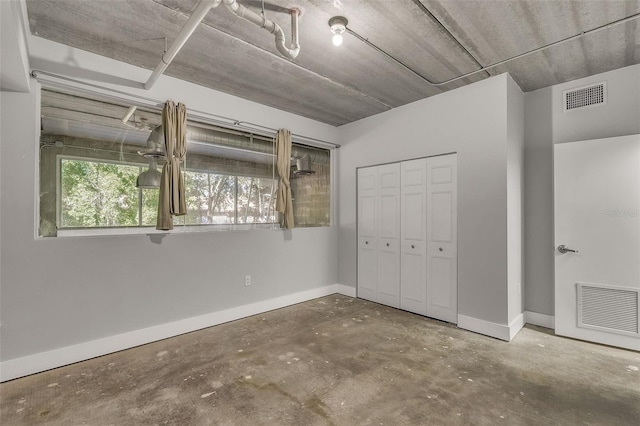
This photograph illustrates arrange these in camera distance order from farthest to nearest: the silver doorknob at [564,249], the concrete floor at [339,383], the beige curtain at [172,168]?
the silver doorknob at [564,249] < the beige curtain at [172,168] < the concrete floor at [339,383]

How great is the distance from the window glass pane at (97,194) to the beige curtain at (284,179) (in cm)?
177

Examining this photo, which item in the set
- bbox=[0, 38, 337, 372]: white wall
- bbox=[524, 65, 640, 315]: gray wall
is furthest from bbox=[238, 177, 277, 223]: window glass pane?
bbox=[524, 65, 640, 315]: gray wall

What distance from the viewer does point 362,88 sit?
363cm

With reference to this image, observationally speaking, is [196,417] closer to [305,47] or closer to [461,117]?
[305,47]

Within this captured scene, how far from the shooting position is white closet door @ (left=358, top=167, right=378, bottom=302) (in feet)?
15.0

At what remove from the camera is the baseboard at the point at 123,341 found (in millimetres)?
2457

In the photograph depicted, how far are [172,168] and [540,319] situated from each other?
→ 467 cm

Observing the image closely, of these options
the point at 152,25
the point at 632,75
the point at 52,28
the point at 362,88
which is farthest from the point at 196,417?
the point at 632,75

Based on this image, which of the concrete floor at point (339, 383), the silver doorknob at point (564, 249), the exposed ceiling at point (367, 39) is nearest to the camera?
the concrete floor at point (339, 383)

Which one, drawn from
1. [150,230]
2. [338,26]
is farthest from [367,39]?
[150,230]

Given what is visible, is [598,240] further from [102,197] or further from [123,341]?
[102,197]

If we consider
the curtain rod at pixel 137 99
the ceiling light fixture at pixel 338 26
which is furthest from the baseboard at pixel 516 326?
the curtain rod at pixel 137 99

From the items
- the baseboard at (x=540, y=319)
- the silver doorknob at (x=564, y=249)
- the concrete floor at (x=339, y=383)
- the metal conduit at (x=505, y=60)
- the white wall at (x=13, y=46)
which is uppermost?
the metal conduit at (x=505, y=60)

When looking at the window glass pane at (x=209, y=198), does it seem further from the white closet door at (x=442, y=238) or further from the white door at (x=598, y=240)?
the white door at (x=598, y=240)
